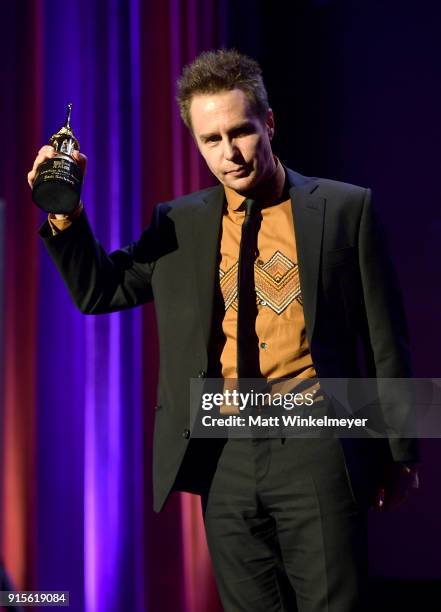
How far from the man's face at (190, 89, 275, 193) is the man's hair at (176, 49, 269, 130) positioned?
0.01 m

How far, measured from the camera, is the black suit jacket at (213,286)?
140 centimetres

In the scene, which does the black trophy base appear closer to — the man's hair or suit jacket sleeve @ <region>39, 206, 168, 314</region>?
suit jacket sleeve @ <region>39, 206, 168, 314</region>

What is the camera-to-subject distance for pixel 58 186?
1370 millimetres

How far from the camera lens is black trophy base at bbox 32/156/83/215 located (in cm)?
137

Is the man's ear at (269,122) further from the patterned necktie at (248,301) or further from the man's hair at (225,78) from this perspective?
the patterned necktie at (248,301)

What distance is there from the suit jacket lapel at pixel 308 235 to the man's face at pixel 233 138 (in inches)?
3.6

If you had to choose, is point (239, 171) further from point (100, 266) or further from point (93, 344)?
point (93, 344)

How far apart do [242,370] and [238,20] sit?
6.48ft

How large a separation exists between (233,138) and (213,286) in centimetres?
26

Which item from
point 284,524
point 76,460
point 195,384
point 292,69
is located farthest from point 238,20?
point 284,524

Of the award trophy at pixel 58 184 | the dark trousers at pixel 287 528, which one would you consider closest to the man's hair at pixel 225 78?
the award trophy at pixel 58 184

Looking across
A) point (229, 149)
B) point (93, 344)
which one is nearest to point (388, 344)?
point (229, 149)

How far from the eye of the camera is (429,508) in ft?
9.52

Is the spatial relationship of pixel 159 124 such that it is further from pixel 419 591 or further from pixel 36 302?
pixel 419 591
